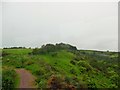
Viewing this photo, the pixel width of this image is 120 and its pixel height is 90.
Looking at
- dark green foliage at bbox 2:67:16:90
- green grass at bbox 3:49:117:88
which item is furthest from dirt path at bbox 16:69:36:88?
dark green foliage at bbox 2:67:16:90

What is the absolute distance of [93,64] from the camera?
51.5 meters

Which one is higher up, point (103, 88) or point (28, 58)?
point (28, 58)

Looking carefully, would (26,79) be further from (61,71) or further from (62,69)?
(62,69)

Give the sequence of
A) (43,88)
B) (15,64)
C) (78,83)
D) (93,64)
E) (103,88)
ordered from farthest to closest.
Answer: (93,64)
(15,64)
(103,88)
(78,83)
(43,88)

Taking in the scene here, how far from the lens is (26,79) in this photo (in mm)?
37031

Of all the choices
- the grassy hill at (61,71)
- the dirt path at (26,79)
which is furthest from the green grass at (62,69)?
the dirt path at (26,79)

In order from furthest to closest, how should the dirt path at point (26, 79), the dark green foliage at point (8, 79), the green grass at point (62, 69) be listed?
the green grass at point (62, 69) < the dirt path at point (26, 79) < the dark green foliage at point (8, 79)

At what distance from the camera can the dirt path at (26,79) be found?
34.7m

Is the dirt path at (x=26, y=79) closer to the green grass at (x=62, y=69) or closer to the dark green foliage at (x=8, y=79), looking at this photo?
the green grass at (x=62, y=69)

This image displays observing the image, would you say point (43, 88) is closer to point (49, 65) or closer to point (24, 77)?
point (24, 77)

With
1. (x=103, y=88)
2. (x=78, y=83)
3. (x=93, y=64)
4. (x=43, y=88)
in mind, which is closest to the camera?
(x=43, y=88)

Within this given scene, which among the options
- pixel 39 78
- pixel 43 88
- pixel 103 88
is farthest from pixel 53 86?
pixel 103 88

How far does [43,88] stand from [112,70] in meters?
22.2

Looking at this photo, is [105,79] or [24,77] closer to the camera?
[24,77]
